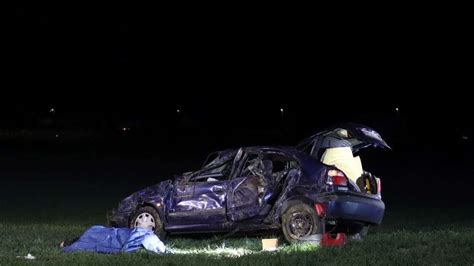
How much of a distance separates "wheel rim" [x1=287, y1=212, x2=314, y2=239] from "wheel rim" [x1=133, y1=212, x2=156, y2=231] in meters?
2.17

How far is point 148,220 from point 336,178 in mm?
2901

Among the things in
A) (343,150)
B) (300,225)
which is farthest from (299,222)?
(343,150)

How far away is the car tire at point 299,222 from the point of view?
12.1m

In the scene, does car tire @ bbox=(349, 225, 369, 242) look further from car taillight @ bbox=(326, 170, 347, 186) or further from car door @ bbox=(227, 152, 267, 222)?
car door @ bbox=(227, 152, 267, 222)

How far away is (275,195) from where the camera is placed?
12.6 metres

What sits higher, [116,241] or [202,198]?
[202,198]

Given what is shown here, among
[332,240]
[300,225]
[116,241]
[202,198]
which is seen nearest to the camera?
[116,241]

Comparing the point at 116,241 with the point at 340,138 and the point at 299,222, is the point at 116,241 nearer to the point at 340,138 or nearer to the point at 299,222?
the point at 299,222

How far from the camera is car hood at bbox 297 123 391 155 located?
1307 cm

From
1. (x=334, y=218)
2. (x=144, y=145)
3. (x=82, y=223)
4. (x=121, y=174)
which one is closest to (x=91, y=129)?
(x=144, y=145)

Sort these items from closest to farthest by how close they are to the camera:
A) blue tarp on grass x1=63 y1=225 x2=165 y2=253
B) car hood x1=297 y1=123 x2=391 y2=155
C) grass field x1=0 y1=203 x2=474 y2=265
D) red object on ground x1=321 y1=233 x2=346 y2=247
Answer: grass field x1=0 y1=203 x2=474 y2=265, blue tarp on grass x1=63 y1=225 x2=165 y2=253, red object on ground x1=321 y1=233 x2=346 y2=247, car hood x1=297 y1=123 x2=391 y2=155

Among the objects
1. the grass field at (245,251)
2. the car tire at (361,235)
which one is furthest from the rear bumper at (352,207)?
the grass field at (245,251)

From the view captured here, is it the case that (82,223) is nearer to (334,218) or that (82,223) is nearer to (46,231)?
(46,231)

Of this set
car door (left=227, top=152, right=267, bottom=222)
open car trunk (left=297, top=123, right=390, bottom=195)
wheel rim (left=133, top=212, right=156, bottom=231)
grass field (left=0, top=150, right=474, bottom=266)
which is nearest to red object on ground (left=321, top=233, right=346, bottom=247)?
grass field (left=0, top=150, right=474, bottom=266)
